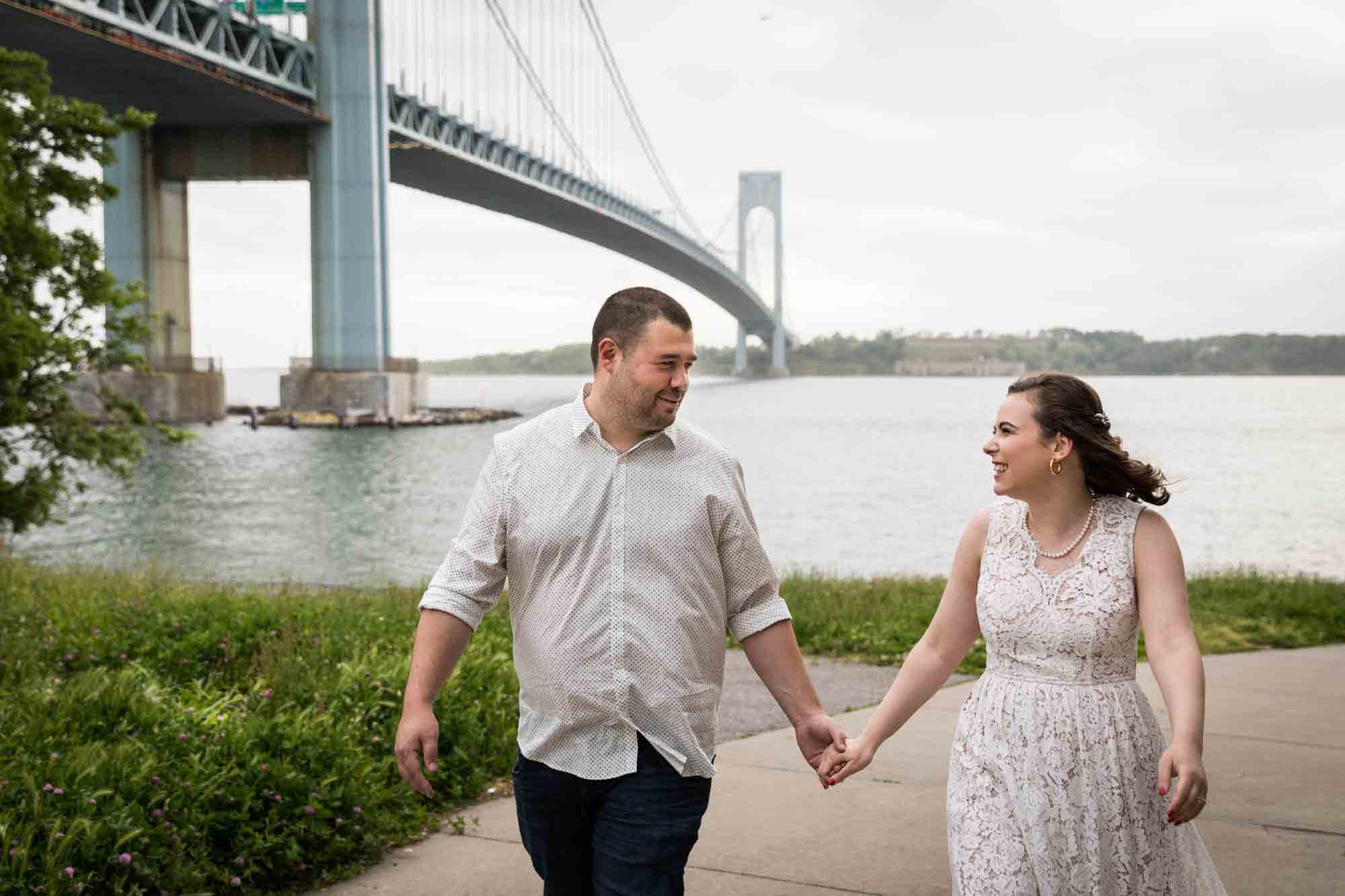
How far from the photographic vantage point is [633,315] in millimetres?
2719

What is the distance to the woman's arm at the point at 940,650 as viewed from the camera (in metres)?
2.94

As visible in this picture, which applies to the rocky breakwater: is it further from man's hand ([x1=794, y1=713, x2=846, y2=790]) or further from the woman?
the woman

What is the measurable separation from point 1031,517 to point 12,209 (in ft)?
43.4

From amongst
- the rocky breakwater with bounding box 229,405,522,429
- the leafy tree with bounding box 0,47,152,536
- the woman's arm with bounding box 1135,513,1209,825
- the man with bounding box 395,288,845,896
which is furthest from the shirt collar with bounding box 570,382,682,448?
the rocky breakwater with bounding box 229,405,522,429

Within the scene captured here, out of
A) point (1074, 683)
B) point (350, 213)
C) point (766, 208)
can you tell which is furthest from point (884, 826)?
point (766, 208)

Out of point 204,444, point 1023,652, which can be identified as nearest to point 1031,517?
point 1023,652

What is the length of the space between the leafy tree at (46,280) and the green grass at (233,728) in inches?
278

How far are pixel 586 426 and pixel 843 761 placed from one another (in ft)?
3.02

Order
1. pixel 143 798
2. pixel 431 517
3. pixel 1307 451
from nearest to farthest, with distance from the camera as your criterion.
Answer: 1. pixel 143 798
2. pixel 431 517
3. pixel 1307 451

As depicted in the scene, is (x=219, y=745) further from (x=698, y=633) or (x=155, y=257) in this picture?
(x=155, y=257)

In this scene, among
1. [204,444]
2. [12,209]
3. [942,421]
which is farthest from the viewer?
[942,421]

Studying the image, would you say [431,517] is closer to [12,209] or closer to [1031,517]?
[12,209]

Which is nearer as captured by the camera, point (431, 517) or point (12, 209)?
point (12, 209)

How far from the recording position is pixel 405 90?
183 feet
